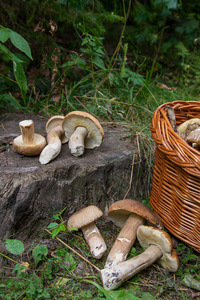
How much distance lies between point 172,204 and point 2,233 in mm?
1261

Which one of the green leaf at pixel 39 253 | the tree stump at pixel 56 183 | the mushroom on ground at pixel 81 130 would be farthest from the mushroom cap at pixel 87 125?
the green leaf at pixel 39 253

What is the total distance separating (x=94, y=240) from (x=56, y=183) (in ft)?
1.67

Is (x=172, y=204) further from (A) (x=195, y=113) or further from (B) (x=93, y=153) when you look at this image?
(A) (x=195, y=113)

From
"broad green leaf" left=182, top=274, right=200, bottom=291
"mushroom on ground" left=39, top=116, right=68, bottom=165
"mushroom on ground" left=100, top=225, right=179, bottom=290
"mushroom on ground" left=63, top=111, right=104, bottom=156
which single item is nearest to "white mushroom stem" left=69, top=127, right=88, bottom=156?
"mushroom on ground" left=63, top=111, right=104, bottom=156

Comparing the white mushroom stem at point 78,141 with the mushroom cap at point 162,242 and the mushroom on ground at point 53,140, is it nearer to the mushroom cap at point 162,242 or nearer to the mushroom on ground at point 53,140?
the mushroom on ground at point 53,140

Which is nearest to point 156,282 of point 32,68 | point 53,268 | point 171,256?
point 171,256

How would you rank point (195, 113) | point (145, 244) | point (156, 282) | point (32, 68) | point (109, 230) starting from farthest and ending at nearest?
point (32, 68) < point (195, 113) < point (109, 230) < point (145, 244) < point (156, 282)

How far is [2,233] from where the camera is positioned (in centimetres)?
189

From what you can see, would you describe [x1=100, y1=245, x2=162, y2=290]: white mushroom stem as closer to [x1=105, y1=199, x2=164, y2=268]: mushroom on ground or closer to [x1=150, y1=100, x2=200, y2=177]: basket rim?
[x1=105, y1=199, x2=164, y2=268]: mushroom on ground

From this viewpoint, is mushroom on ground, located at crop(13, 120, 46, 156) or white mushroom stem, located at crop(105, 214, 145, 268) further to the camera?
mushroom on ground, located at crop(13, 120, 46, 156)

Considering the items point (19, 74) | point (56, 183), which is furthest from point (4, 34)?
point (56, 183)

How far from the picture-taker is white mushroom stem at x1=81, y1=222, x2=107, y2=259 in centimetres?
193

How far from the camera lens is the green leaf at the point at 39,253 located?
180 centimetres

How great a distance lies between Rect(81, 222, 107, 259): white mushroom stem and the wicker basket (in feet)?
1.79
